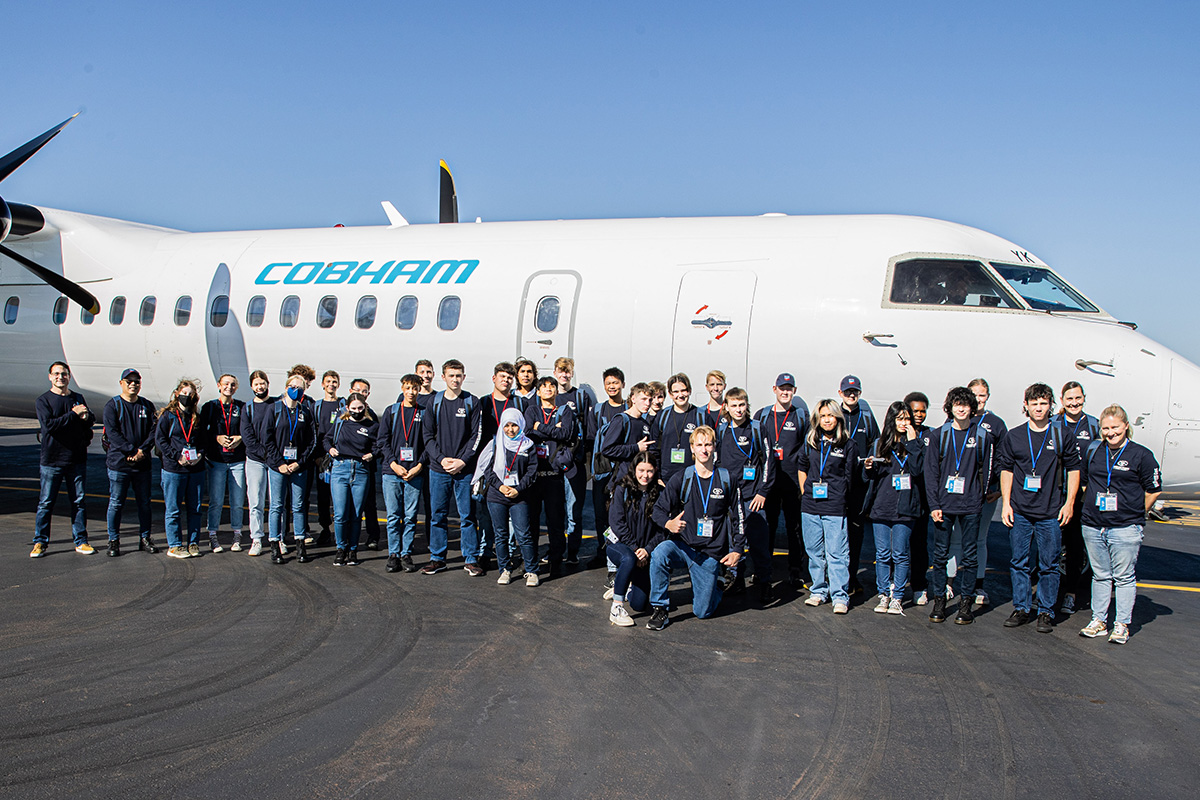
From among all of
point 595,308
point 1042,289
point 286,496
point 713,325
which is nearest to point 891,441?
point 713,325

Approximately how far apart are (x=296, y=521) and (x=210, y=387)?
4.00 meters

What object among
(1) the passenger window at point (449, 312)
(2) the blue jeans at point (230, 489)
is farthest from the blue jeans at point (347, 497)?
(1) the passenger window at point (449, 312)

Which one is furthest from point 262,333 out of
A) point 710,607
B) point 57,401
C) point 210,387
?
point 710,607

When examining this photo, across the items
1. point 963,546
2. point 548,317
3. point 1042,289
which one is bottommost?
point 963,546

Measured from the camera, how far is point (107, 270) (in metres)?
13.0

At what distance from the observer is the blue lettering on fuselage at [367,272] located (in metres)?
11.0

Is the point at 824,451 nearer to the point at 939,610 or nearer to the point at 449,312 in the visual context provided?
the point at 939,610

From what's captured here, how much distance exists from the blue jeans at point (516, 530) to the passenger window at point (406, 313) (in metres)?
3.32

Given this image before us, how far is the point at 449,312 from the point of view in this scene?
10.7 meters

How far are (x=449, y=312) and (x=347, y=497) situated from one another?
2.75 m

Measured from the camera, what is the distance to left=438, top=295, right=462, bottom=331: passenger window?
10.7 meters

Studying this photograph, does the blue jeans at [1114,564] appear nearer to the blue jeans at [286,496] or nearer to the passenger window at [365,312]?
the blue jeans at [286,496]

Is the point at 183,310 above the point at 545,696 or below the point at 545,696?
above

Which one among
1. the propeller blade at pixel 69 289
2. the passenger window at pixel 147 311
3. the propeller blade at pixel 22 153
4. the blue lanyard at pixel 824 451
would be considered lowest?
the blue lanyard at pixel 824 451
